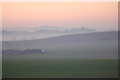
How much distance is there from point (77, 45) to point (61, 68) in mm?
674

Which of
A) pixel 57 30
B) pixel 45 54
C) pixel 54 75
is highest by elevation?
pixel 57 30

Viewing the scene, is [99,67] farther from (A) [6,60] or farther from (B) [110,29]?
(A) [6,60]

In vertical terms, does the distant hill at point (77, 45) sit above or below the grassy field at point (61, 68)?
above

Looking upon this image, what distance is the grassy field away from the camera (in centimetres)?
661

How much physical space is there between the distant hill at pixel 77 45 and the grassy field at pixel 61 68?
169 mm

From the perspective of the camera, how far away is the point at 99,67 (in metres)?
6.62

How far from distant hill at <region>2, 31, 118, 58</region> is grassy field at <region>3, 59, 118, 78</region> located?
0.17 m

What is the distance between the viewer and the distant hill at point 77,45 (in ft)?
21.7

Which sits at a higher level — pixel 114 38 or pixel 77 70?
pixel 114 38

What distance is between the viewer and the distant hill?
660 cm

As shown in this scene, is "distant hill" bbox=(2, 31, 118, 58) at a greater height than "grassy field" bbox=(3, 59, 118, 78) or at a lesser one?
greater

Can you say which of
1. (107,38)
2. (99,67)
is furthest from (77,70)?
(107,38)

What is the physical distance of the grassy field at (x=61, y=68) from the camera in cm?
661

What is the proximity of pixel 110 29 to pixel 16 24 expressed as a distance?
7.39 feet
